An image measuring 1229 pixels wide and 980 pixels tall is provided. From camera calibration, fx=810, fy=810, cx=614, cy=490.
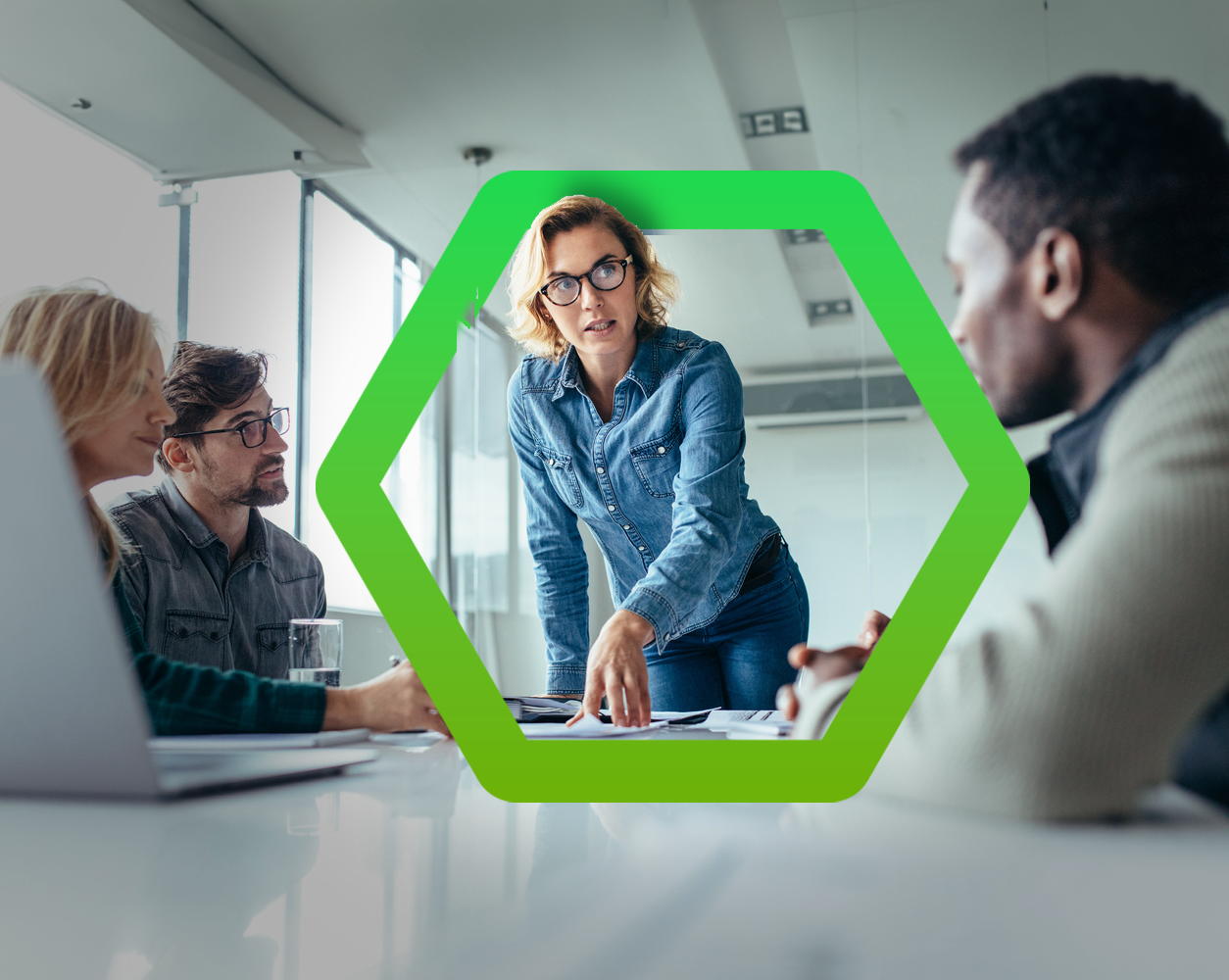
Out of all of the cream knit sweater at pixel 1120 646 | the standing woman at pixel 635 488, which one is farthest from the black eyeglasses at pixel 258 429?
the cream knit sweater at pixel 1120 646

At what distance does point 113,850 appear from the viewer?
1.14ft

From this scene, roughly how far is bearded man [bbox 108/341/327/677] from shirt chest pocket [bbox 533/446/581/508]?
368mm

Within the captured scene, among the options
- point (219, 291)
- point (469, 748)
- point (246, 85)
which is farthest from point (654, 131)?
point (219, 291)

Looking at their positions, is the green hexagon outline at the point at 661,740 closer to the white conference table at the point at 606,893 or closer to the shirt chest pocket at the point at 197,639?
the white conference table at the point at 606,893

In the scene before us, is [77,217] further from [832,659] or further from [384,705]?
[832,659]

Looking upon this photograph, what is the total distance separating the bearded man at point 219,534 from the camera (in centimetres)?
79

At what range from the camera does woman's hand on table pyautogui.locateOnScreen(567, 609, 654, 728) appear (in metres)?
0.54

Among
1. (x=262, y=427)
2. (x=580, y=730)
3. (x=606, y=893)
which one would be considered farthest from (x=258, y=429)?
(x=606, y=893)

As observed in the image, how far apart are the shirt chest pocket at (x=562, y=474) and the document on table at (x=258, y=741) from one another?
268 mm

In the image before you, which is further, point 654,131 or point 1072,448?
point 654,131

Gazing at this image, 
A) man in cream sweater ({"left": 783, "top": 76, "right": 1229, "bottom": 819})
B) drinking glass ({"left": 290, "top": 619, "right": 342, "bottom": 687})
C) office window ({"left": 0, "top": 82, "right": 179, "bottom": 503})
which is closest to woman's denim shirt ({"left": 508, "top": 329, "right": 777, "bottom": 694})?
man in cream sweater ({"left": 783, "top": 76, "right": 1229, "bottom": 819})

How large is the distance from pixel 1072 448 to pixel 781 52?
1.21 feet

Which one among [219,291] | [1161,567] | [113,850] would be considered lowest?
[113,850]

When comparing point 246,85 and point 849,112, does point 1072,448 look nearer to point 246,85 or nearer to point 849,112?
point 849,112
